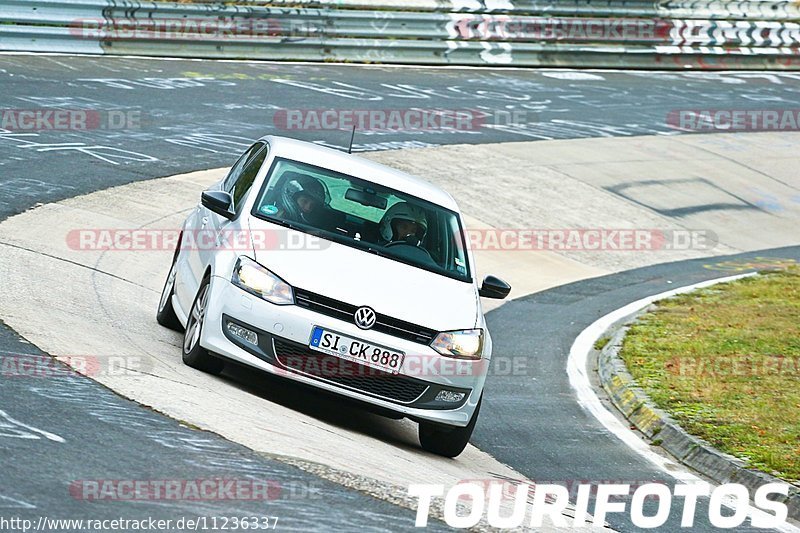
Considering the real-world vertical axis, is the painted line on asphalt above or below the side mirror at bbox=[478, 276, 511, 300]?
below

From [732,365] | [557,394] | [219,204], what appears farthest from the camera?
[732,365]

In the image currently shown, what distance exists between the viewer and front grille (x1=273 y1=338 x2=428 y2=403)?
7910 mm

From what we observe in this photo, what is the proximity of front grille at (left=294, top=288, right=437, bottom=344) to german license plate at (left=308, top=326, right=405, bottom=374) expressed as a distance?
114 millimetres

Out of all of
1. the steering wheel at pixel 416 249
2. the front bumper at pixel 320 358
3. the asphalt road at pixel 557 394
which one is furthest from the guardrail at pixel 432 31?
the front bumper at pixel 320 358

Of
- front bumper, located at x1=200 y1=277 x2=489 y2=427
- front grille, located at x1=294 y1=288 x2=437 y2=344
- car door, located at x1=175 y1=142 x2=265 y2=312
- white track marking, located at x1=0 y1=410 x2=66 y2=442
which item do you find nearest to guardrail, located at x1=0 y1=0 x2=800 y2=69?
car door, located at x1=175 y1=142 x2=265 y2=312

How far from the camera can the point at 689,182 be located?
21500mm

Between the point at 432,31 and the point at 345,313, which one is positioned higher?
the point at 432,31

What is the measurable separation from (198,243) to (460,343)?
231 centimetres

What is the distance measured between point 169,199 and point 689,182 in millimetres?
9629

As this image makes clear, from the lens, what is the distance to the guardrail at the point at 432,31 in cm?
2273
